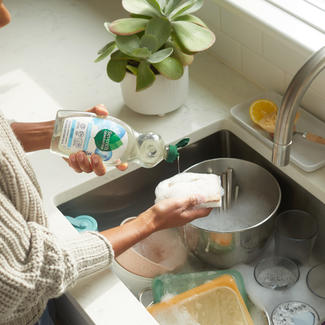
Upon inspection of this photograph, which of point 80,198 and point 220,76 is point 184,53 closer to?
point 220,76

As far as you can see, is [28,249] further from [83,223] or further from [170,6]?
[170,6]

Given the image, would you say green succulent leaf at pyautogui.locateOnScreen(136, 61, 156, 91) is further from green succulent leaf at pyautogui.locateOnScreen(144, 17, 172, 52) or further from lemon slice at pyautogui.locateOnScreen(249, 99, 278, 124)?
lemon slice at pyautogui.locateOnScreen(249, 99, 278, 124)

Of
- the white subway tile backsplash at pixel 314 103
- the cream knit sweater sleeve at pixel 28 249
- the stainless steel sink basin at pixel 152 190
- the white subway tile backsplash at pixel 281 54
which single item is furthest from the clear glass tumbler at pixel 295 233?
the cream knit sweater sleeve at pixel 28 249

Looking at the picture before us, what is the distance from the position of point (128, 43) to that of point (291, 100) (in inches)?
21.5

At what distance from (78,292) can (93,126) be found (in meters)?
0.30

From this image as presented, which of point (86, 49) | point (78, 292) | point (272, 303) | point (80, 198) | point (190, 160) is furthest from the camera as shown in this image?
point (86, 49)

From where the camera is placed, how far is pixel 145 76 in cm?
128

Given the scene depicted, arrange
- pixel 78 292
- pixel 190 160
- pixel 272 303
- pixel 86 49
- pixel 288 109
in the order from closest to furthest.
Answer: pixel 288 109, pixel 78 292, pixel 272 303, pixel 190 160, pixel 86 49

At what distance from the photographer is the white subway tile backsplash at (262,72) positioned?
140 centimetres

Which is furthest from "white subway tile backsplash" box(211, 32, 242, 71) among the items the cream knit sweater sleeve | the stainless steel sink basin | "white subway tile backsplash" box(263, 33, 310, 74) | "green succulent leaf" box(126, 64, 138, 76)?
the cream knit sweater sleeve

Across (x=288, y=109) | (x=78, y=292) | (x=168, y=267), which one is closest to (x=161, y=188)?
(x=168, y=267)

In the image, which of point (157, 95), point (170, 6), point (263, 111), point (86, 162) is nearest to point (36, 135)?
point (86, 162)

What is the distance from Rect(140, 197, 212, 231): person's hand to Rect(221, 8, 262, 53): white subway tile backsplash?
1.57ft

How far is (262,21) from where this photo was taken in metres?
1.30
